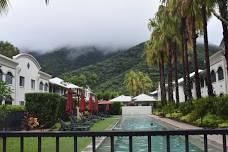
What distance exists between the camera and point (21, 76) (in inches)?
1800

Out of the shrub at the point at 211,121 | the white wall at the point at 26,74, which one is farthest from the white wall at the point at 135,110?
the shrub at the point at 211,121

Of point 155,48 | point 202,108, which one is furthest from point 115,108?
point 202,108

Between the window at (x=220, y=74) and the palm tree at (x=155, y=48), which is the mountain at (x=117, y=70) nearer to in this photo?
the palm tree at (x=155, y=48)

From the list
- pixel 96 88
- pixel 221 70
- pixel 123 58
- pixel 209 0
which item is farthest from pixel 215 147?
pixel 123 58

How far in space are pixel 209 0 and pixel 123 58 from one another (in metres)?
114

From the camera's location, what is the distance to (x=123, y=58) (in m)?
138

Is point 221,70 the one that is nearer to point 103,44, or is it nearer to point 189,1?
point 189,1

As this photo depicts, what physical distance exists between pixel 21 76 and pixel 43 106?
18620 millimetres

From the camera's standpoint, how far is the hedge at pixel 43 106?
2784 centimetres

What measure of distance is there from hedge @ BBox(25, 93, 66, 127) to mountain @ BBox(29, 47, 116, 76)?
91073 mm

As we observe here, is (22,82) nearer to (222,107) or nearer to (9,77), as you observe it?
(9,77)

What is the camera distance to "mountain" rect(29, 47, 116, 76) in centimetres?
13275

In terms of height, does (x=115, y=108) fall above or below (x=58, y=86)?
below

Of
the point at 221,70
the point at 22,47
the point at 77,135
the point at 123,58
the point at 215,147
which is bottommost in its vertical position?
the point at 215,147
